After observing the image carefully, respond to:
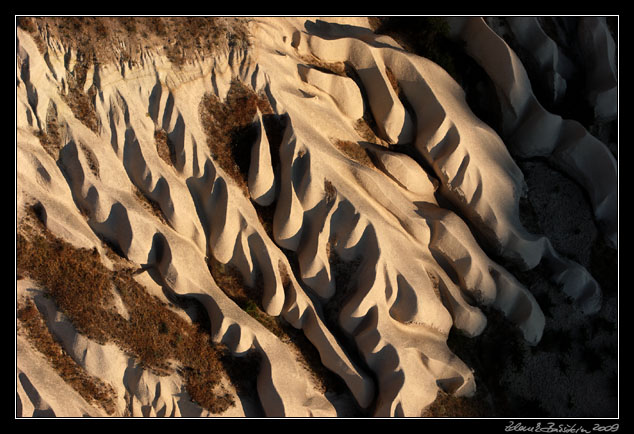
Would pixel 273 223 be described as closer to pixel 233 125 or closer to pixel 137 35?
pixel 233 125

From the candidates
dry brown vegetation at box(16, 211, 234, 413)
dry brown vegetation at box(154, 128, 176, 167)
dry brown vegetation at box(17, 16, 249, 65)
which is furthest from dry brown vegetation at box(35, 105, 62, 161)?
dry brown vegetation at box(154, 128, 176, 167)

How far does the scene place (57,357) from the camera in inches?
408

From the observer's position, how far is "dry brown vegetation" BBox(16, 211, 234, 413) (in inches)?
406

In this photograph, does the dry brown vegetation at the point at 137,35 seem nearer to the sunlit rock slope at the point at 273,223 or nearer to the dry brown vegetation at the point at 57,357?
the sunlit rock slope at the point at 273,223

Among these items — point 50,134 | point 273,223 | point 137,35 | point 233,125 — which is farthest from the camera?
point 273,223

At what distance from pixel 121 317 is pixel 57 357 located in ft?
6.12

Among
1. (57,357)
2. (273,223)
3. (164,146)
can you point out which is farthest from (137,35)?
(57,357)

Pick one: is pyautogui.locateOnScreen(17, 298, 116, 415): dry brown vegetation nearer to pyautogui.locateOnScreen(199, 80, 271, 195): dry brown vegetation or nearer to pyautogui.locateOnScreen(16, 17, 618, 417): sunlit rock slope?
pyautogui.locateOnScreen(16, 17, 618, 417): sunlit rock slope

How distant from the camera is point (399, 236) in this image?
11266 millimetres

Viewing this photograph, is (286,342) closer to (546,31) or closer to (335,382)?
Result: (335,382)

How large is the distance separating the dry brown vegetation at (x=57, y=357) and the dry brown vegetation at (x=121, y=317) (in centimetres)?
69

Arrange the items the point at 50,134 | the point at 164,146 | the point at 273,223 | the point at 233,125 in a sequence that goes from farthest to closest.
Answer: the point at 273,223, the point at 233,125, the point at 164,146, the point at 50,134

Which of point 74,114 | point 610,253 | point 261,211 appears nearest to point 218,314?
point 261,211

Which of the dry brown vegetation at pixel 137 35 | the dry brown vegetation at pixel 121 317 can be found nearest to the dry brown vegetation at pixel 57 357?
the dry brown vegetation at pixel 121 317
